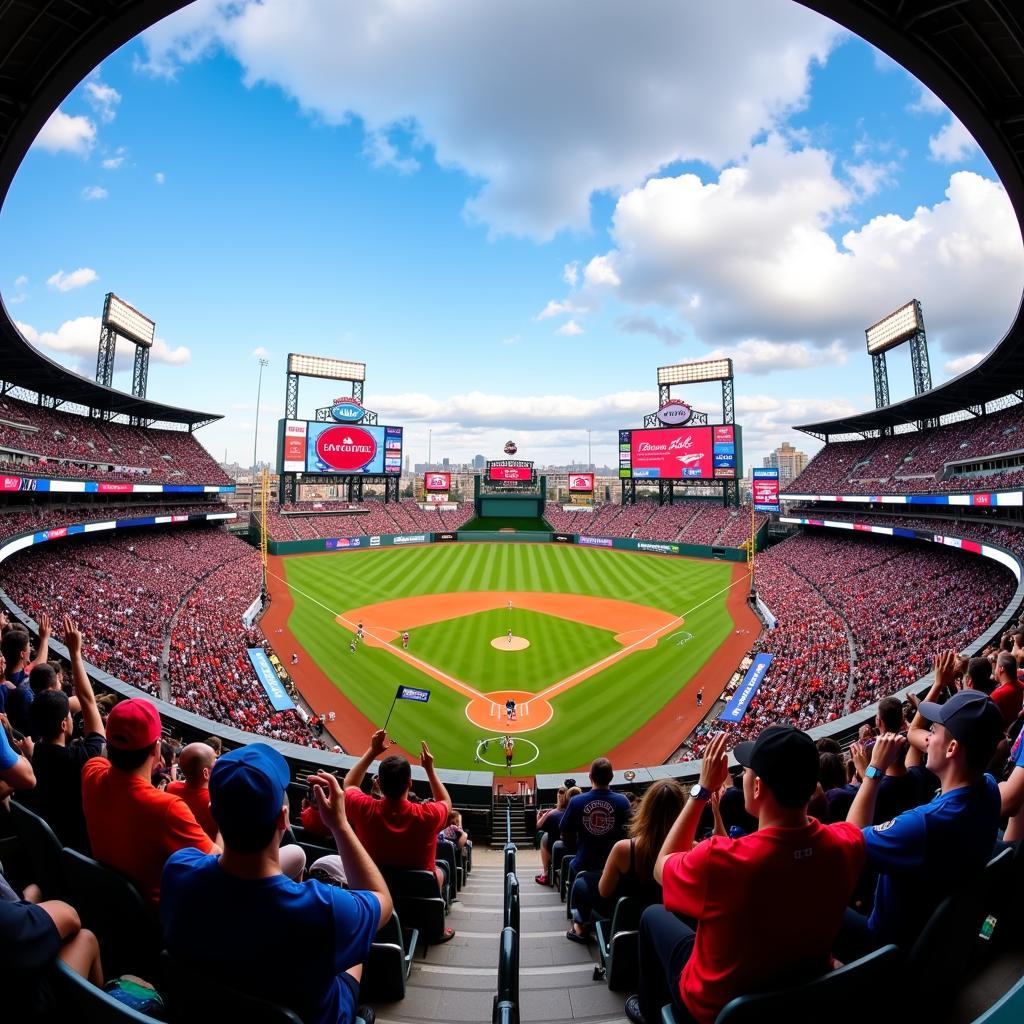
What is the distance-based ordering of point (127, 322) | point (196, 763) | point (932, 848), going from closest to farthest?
point (932, 848) < point (196, 763) < point (127, 322)

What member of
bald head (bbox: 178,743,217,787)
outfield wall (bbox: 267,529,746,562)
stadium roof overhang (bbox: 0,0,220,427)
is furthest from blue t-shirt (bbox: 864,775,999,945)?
outfield wall (bbox: 267,529,746,562)

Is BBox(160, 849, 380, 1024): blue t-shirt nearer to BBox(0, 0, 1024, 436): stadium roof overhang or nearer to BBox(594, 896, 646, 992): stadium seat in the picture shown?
BBox(594, 896, 646, 992): stadium seat

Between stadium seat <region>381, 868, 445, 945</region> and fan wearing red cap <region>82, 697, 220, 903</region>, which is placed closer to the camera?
fan wearing red cap <region>82, 697, 220, 903</region>

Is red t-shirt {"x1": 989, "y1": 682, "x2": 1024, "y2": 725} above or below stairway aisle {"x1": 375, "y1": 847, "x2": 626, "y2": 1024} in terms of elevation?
above

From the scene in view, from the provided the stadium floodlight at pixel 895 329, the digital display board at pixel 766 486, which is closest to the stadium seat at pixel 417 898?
the digital display board at pixel 766 486

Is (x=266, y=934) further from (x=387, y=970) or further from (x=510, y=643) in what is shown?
(x=510, y=643)

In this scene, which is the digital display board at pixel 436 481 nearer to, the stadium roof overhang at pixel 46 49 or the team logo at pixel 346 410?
the team logo at pixel 346 410

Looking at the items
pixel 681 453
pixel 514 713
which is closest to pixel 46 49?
pixel 514 713
